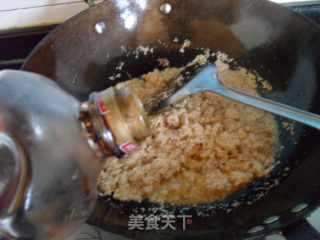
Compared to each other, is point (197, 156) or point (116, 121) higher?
point (116, 121)

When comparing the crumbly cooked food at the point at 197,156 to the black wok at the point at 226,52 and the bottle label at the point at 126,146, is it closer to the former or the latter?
the black wok at the point at 226,52

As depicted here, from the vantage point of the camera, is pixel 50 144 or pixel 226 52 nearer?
pixel 50 144

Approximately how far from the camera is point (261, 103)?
0.68 meters

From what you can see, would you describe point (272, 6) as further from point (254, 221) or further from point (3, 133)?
point (3, 133)

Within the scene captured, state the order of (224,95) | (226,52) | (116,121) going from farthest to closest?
(226,52) < (224,95) < (116,121)

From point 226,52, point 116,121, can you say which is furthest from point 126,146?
point 226,52

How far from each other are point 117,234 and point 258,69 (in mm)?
684

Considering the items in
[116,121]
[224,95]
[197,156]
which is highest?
[116,121]

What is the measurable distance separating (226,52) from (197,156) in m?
0.41

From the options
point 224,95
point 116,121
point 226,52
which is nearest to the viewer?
point 116,121

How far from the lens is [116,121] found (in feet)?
1.14

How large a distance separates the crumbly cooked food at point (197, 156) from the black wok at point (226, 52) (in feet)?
0.10

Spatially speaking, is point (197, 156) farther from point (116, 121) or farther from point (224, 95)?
point (116, 121)

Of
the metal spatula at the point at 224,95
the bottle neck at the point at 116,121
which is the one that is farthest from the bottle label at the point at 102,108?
the metal spatula at the point at 224,95
